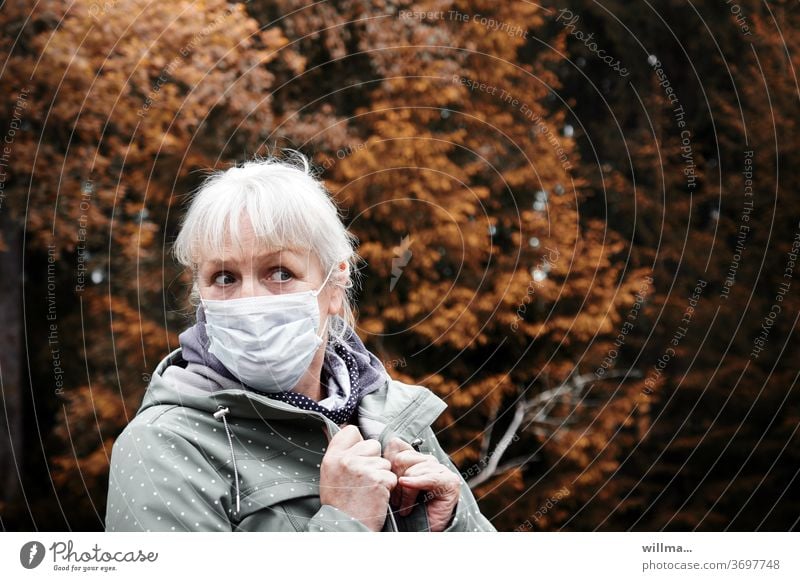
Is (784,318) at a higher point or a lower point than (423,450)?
lower

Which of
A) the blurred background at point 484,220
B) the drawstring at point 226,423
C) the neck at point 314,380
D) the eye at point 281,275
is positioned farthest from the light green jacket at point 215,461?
the blurred background at point 484,220

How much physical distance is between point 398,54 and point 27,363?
9.93ft

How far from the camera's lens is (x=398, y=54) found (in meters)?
4.87

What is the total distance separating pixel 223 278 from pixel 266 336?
17 centimetres

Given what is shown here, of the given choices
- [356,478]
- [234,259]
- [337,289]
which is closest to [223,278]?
[234,259]

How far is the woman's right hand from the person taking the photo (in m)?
1.71

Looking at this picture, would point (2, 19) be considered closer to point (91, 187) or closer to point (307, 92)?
point (91, 187)

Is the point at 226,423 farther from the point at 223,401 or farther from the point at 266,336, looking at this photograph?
the point at 266,336

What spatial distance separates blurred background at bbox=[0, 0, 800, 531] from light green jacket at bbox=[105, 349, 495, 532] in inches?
105

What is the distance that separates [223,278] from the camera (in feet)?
6.16

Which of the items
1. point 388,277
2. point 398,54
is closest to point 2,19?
point 398,54

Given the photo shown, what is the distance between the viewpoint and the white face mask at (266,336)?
1861 mm

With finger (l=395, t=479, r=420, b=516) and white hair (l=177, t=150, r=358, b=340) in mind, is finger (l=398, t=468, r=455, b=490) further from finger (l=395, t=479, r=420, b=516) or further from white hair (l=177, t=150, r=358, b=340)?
white hair (l=177, t=150, r=358, b=340)
